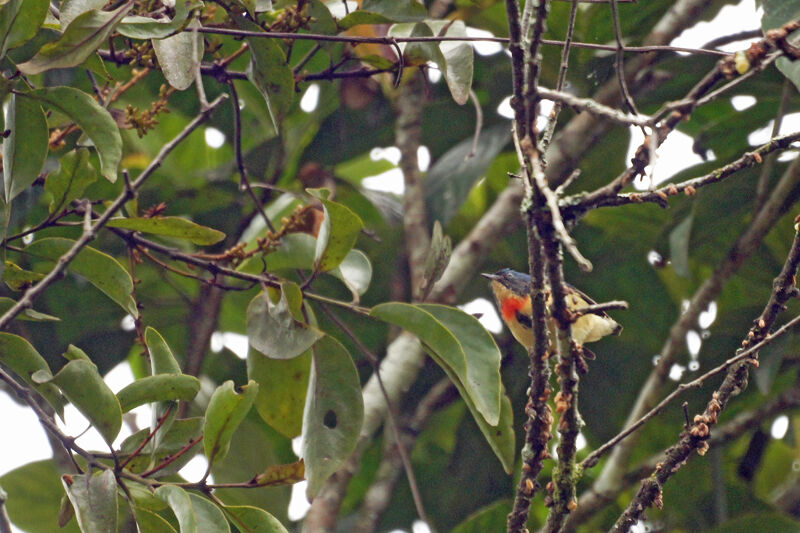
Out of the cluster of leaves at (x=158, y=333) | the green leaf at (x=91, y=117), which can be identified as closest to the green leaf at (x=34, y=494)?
the cluster of leaves at (x=158, y=333)

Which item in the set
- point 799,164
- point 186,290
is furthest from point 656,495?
point 186,290

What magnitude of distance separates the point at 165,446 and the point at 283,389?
0.50 m

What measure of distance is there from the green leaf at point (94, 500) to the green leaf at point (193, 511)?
0.32 ft

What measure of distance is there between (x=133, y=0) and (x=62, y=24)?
0.20 metres

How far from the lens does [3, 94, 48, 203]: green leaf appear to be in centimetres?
185

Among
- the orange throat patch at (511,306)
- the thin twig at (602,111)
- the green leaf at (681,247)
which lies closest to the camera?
the thin twig at (602,111)

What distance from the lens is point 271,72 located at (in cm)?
219

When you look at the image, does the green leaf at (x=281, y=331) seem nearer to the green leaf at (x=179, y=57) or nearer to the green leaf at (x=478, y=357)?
the green leaf at (x=478, y=357)

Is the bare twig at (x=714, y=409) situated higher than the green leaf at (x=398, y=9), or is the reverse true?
the green leaf at (x=398, y=9)

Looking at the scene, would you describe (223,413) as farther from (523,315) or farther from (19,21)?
(523,315)

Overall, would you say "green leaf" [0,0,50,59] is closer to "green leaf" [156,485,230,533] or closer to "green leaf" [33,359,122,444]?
"green leaf" [33,359,122,444]

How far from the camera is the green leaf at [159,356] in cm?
194

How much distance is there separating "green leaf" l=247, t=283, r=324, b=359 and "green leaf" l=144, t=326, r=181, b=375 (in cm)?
20

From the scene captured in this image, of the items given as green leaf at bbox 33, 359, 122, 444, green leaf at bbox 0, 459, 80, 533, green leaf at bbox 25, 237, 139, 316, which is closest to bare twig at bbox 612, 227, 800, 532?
green leaf at bbox 33, 359, 122, 444
